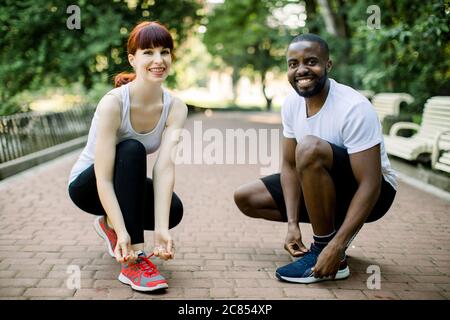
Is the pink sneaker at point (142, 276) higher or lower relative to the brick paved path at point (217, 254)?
higher

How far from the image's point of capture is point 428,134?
24.1 feet

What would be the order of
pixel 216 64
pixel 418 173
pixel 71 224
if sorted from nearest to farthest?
pixel 71 224 → pixel 418 173 → pixel 216 64

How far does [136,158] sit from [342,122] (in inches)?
49.4

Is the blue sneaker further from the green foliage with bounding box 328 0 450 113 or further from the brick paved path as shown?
the green foliage with bounding box 328 0 450 113

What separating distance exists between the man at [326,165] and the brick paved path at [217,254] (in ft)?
0.73

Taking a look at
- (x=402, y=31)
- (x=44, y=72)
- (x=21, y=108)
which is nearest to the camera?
(x=402, y=31)

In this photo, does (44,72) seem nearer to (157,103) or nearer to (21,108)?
(21,108)

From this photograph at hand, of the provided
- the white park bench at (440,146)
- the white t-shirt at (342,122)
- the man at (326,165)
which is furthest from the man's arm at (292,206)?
the white park bench at (440,146)

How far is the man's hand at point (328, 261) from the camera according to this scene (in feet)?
10.0

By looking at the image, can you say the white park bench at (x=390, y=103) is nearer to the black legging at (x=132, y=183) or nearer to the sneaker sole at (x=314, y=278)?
the sneaker sole at (x=314, y=278)

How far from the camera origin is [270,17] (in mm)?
24719

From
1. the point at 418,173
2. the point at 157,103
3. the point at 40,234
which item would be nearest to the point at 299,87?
the point at 157,103

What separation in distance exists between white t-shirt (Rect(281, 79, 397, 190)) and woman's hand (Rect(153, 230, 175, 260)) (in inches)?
42.9
